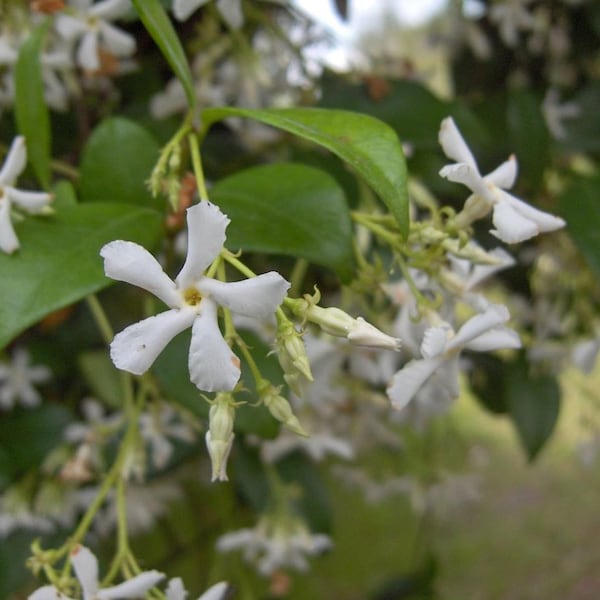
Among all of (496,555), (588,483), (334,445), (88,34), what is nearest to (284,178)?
(88,34)

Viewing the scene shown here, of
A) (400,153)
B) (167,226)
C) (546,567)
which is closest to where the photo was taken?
(400,153)

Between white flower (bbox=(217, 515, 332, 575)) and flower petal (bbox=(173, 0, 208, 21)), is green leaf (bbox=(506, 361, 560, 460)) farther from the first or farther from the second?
flower petal (bbox=(173, 0, 208, 21))

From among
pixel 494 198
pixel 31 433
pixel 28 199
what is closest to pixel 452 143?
pixel 494 198

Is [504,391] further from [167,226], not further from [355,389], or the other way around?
[167,226]

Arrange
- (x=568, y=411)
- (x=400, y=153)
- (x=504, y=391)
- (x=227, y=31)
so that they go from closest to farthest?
(x=400, y=153) → (x=227, y=31) → (x=504, y=391) → (x=568, y=411)

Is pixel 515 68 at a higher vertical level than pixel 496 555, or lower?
higher

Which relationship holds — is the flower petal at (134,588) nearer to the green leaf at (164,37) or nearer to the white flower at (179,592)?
the white flower at (179,592)

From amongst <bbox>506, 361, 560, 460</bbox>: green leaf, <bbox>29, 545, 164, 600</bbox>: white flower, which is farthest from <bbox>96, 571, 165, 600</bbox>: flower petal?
<bbox>506, 361, 560, 460</bbox>: green leaf
